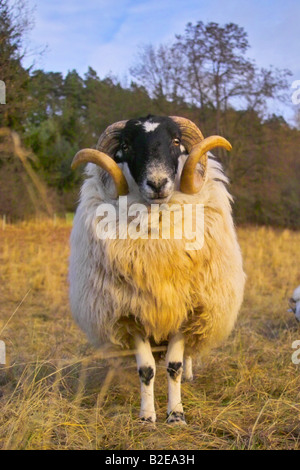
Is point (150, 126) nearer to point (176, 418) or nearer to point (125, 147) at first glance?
point (125, 147)

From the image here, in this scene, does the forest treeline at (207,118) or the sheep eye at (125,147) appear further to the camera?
the forest treeline at (207,118)

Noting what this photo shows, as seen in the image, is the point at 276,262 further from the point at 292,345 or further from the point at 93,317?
the point at 93,317

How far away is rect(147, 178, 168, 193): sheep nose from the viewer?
133 inches

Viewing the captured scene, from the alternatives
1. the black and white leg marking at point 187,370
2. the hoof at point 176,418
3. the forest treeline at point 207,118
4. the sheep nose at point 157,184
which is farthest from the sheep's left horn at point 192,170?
the forest treeline at point 207,118

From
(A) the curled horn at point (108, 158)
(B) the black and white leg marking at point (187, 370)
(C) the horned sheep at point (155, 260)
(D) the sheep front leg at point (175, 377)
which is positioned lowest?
(B) the black and white leg marking at point (187, 370)

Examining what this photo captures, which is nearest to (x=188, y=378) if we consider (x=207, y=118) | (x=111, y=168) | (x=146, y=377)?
(x=146, y=377)

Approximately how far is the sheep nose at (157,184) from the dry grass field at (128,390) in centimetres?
134

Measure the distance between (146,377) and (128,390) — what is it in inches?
24.7

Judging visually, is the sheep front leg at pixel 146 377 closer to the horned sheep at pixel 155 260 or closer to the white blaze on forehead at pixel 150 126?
the horned sheep at pixel 155 260

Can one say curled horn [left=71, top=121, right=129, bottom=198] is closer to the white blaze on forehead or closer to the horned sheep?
the horned sheep

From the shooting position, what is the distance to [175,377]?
371 cm

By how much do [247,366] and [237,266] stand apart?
114 cm

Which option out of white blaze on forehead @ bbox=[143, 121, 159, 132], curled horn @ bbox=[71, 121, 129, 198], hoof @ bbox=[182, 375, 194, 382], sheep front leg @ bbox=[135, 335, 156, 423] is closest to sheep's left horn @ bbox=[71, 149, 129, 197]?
curled horn @ bbox=[71, 121, 129, 198]

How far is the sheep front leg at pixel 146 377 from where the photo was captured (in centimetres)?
358
